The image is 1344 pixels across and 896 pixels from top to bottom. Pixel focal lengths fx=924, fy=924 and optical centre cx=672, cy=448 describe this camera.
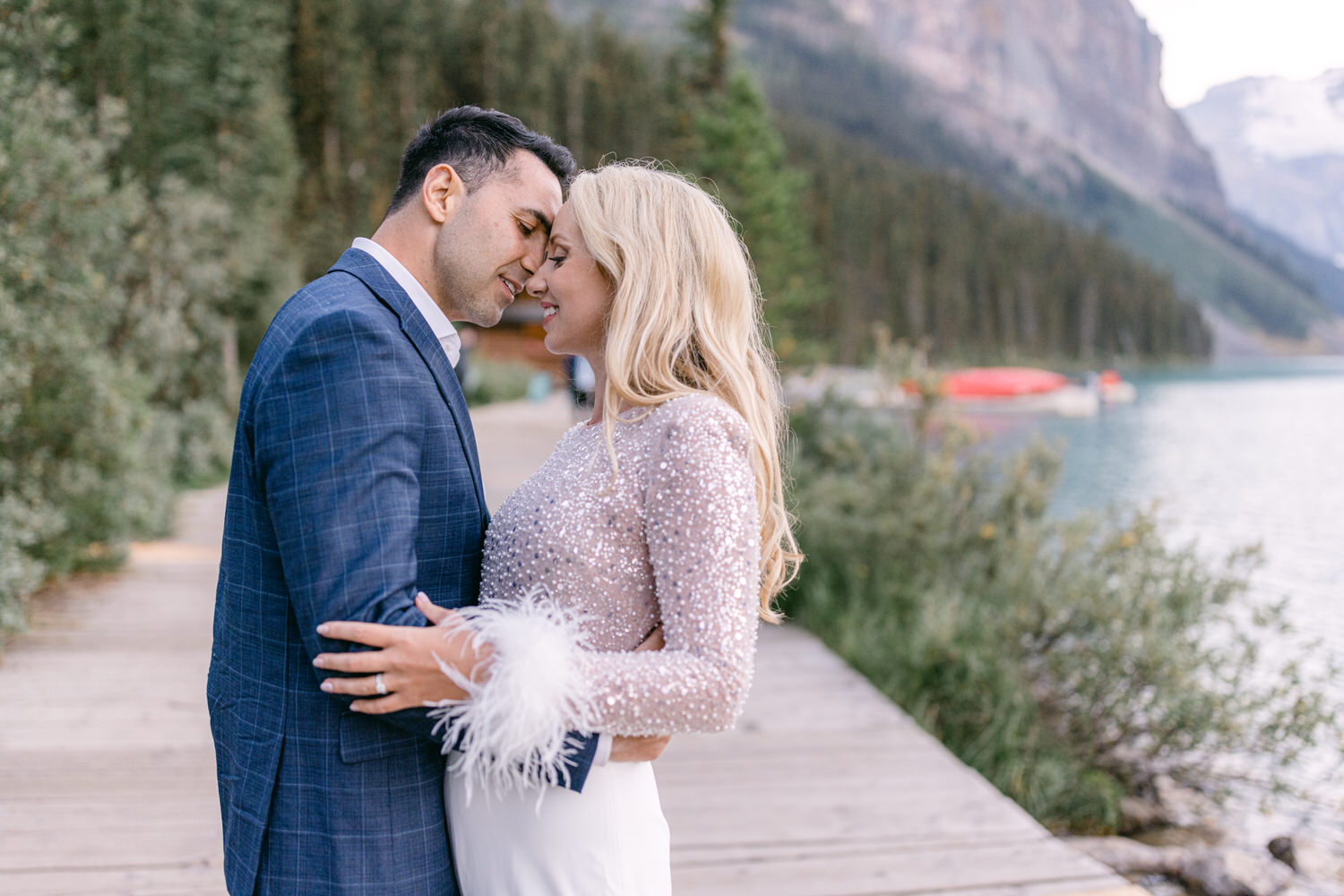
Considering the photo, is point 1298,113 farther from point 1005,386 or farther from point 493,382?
point 1005,386

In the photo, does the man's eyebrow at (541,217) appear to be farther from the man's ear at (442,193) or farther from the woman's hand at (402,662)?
the woman's hand at (402,662)

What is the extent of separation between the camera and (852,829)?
3346 mm

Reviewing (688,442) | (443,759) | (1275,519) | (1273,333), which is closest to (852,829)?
(443,759)

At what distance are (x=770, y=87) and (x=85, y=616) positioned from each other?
4397 inches

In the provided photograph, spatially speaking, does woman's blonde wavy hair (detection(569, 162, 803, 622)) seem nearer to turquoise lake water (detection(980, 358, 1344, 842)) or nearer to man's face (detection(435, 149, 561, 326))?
man's face (detection(435, 149, 561, 326))

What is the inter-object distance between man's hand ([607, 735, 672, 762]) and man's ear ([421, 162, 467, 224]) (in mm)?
918

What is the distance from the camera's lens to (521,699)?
1.23 meters

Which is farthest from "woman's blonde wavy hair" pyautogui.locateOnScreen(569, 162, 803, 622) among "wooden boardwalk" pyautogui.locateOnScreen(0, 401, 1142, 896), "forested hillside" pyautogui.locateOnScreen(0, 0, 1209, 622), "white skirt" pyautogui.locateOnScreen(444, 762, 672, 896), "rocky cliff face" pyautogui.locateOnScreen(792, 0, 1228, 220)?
"rocky cliff face" pyautogui.locateOnScreen(792, 0, 1228, 220)

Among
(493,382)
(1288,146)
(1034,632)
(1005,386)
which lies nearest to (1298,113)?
(1288,146)

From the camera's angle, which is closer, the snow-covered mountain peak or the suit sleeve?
the suit sleeve

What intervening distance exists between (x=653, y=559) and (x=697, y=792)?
8.44 feet

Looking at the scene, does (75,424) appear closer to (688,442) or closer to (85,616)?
(85,616)

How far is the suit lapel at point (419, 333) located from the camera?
4.68 ft

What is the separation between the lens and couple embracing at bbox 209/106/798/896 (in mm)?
1251
